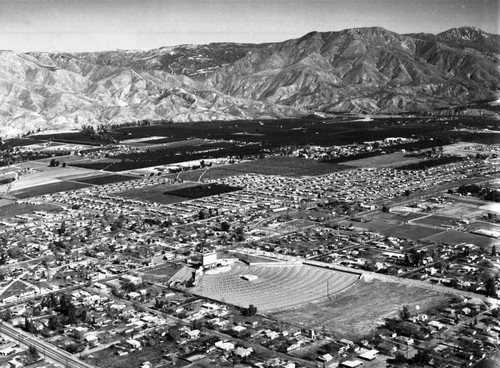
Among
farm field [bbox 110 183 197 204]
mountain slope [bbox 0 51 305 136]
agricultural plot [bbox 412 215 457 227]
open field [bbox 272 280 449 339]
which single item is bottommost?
open field [bbox 272 280 449 339]

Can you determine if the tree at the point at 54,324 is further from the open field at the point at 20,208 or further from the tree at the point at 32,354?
the open field at the point at 20,208

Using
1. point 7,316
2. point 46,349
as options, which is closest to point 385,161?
point 7,316

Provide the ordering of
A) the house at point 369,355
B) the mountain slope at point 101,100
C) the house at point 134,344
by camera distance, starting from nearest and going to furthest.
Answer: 1. the house at point 369,355
2. the house at point 134,344
3. the mountain slope at point 101,100

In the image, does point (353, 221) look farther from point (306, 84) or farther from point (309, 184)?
point (306, 84)

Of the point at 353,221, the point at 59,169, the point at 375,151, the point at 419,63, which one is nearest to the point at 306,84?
the point at 419,63

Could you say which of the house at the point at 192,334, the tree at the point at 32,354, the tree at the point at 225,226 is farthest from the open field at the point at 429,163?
the tree at the point at 32,354

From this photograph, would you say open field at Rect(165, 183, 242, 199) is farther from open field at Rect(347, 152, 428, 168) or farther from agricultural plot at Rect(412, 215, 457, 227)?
agricultural plot at Rect(412, 215, 457, 227)

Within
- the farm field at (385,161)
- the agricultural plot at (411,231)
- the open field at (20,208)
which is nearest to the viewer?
the agricultural plot at (411,231)

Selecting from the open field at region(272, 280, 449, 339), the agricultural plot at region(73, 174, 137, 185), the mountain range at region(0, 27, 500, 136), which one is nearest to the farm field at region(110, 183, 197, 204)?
the agricultural plot at region(73, 174, 137, 185)
